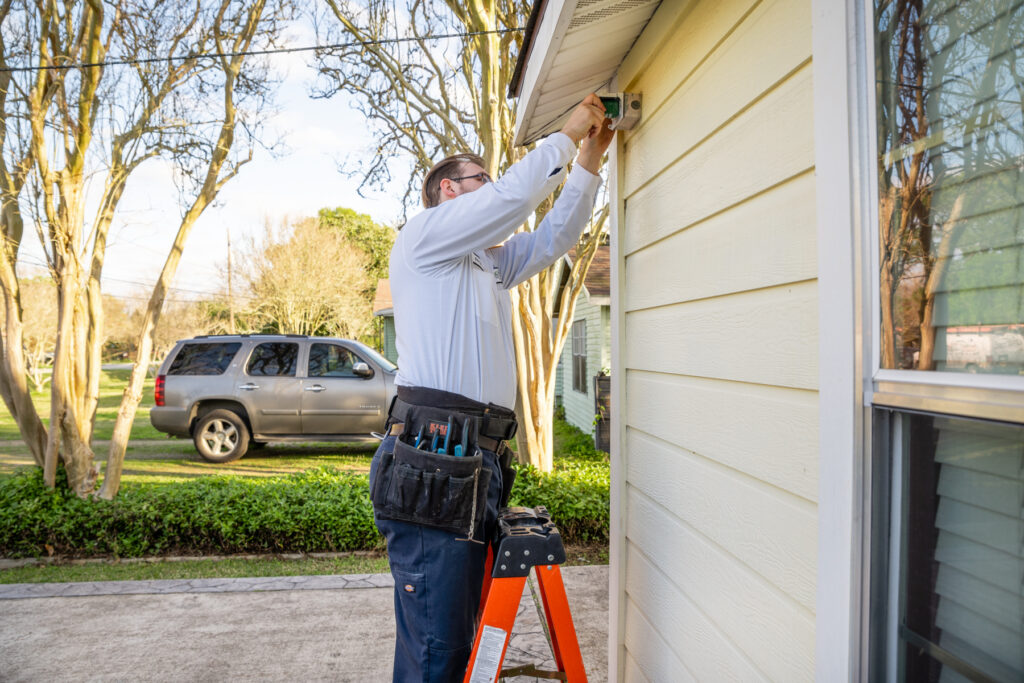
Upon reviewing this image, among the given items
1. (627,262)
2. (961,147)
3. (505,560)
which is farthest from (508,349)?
(961,147)

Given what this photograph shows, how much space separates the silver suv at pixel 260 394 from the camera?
982 cm

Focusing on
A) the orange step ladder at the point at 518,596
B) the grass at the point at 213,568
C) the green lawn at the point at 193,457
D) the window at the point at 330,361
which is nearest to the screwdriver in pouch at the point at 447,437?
the orange step ladder at the point at 518,596

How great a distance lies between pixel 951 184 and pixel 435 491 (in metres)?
1.61

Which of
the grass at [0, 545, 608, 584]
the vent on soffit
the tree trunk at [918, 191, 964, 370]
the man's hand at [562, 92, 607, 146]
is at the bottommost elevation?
the grass at [0, 545, 608, 584]

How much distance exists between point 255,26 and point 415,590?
6238 millimetres

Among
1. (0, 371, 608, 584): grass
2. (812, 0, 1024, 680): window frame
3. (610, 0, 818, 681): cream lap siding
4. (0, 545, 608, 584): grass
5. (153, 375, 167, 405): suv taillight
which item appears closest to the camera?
(812, 0, 1024, 680): window frame

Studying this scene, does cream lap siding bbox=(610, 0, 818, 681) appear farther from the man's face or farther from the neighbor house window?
the man's face

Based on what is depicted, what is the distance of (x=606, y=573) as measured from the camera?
4.74m

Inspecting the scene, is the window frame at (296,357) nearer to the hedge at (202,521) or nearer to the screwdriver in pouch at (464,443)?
the hedge at (202,521)

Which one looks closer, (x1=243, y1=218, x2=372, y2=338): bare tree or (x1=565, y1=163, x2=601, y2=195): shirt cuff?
(x1=565, y1=163, x2=601, y2=195): shirt cuff

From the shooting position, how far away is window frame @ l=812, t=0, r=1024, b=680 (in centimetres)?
109

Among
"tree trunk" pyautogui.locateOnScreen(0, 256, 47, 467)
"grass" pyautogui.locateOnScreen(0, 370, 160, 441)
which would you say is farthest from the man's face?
"grass" pyautogui.locateOnScreen(0, 370, 160, 441)

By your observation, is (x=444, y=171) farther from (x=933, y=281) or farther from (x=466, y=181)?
(x=933, y=281)

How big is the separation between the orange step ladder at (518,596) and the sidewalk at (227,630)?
3.44 ft
